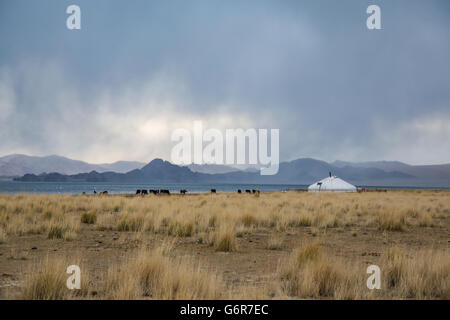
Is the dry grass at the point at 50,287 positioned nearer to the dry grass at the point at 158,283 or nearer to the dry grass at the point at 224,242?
the dry grass at the point at 158,283

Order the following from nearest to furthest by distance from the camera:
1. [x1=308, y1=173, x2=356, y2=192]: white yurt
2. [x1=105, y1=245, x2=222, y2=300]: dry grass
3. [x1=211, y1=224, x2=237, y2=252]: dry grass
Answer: [x1=105, y1=245, x2=222, y2=300]: dry grass
[x1=211, y1=224, x2=237, y2=252]: dry grass
[x1=308, y1=173, x2=356, y2=192]: white yurt

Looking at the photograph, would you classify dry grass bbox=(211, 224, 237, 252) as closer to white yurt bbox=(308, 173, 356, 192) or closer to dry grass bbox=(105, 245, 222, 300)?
dry grass bbox=(105, 245, 222, 300)

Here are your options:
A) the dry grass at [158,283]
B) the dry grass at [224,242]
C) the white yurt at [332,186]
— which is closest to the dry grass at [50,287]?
the dry grass at [158,283]

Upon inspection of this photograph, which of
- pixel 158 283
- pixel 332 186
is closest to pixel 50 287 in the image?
pixel 158 283

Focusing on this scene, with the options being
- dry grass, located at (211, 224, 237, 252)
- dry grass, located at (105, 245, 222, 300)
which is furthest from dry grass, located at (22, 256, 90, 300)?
dry grass, located at (211, 224, 237, 252)

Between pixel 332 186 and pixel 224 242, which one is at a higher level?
pixel 224 242

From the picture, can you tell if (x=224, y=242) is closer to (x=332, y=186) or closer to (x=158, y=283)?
(x=158, y=283)

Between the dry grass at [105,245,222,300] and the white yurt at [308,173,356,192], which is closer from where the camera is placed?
the dry grass at [105,245,222,300]

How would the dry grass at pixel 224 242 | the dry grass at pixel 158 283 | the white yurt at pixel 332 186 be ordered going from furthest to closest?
the white yurt at pixel 332 186 → the dry grass at pixel 224 242 → the dry grass at pixel 158 283

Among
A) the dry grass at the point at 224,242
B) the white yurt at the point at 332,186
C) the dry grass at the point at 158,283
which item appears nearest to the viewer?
the dry grass at the point at 158,283
